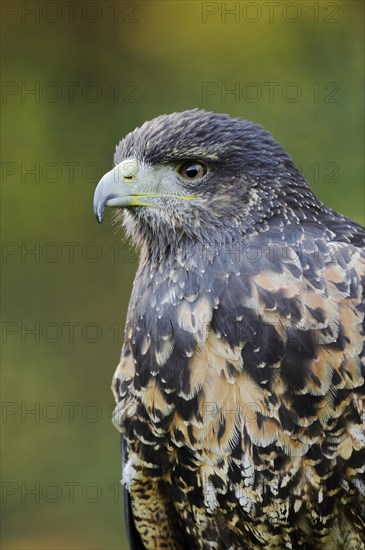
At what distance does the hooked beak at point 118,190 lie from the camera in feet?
12.2

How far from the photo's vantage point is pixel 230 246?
3596mm

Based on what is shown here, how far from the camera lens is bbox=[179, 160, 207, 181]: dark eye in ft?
12.2

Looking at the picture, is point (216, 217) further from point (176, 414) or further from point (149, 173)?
point (176, 414)

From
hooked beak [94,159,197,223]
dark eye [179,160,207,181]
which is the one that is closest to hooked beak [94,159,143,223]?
hooked beak [94,159,197,223]

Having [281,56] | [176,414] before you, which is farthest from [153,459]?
[281,56]

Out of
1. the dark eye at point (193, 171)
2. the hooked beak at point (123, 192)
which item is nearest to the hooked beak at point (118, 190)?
Result: the hooked beak at point (123, 192)

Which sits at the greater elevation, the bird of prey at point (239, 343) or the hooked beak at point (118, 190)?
the hooked beak at point (118, 190)

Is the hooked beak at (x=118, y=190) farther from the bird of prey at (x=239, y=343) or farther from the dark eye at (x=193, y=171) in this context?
the dark eye at (x=193, y=171)

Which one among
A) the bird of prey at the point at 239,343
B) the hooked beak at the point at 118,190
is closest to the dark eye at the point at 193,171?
the bird of prey at the point at 239,343

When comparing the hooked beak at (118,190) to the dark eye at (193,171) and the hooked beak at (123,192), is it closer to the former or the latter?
the hooked beak at (123,192)

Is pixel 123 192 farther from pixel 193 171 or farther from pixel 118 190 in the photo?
pixel 193 171

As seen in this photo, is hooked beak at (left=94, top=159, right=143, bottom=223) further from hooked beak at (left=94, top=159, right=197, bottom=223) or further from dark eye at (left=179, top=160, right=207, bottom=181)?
dark eye at (left=179, top=160, right=207, bottom=181)

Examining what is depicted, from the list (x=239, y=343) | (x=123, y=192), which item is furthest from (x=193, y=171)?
(x=239, y=343)

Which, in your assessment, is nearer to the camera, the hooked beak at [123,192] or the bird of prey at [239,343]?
the bird of prey at [239,343]
